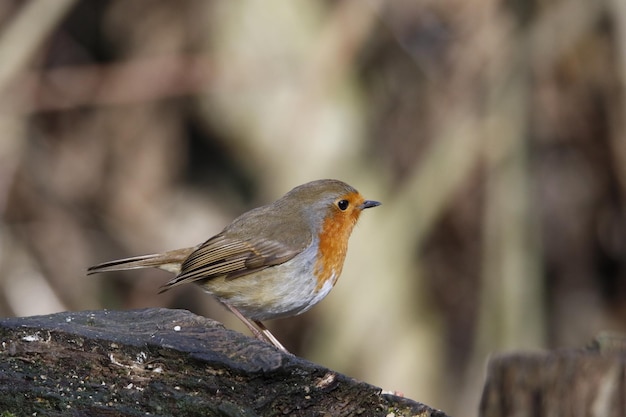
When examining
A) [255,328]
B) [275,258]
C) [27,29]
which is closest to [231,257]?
[275,258]

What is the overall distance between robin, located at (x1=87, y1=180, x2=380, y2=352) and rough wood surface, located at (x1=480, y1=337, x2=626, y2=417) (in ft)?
3.85

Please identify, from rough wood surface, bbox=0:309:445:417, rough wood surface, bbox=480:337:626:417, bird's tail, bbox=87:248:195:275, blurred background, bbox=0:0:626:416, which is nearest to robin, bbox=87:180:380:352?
bird's tail, bbox=87:248:195:275

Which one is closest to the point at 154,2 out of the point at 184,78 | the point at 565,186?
the point at 184,78

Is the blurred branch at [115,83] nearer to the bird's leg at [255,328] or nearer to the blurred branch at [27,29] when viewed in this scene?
the blurred branch at [27,29]

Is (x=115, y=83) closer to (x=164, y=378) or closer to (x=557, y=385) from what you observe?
(x=557, y=385)

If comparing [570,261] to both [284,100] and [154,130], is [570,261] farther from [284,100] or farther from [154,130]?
[154,130]

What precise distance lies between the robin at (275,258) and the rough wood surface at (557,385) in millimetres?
1172

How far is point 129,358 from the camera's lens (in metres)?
2.27

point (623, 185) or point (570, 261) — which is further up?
point (623, 185)

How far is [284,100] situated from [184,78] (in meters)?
0.83

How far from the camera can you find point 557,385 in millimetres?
2979

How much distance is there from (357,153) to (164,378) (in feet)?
17.8

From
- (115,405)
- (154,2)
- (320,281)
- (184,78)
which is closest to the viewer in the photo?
(115,405)

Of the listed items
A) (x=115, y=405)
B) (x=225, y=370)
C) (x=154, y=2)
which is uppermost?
(x=154, y=2)
